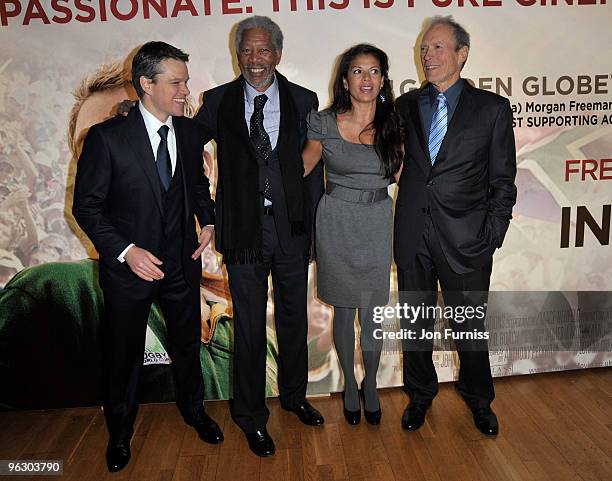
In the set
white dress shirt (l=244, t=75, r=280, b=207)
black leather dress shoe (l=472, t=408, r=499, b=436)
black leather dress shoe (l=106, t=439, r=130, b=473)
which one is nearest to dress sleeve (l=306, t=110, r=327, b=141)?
white dress shirt (l=244, t=75, r=280, b=207)

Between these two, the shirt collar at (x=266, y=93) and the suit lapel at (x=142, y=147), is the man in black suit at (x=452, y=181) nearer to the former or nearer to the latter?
the shirt collar at (x=266, y=93)

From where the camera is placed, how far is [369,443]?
3.06 metres

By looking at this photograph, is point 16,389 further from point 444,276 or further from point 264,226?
point 444,276

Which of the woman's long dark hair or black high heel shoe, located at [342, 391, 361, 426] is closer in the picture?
the woman's long dark hair

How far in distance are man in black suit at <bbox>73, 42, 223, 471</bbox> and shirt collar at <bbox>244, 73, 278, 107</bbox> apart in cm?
26

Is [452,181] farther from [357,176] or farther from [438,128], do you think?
[357,176]

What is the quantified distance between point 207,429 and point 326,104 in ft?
5.42

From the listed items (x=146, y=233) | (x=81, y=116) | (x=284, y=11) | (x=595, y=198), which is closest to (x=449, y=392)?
(x=595, y=198)

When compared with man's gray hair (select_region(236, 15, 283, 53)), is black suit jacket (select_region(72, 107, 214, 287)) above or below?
below

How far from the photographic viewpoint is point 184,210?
2.85 metres

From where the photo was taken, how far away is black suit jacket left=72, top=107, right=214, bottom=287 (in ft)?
8.67

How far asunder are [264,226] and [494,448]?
1.40 meters

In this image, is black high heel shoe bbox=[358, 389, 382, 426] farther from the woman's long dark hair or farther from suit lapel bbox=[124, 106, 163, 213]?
suit lapel bbox=[124, 106, 163, 213]

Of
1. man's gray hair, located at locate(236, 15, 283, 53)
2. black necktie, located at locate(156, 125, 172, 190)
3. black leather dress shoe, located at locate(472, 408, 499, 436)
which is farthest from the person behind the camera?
black leather dress shoe, located at locate(472, 408, 499, 436)
